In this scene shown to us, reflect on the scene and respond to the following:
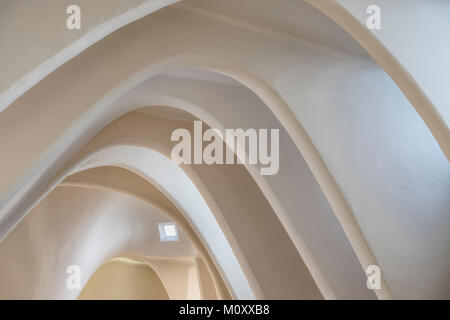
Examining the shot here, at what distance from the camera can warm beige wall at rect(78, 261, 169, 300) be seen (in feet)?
71.3

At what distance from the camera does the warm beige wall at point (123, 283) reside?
71.3ft

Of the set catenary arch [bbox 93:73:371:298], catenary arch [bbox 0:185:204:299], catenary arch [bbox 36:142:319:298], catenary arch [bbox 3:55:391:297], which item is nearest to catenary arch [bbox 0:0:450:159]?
catenary arch [bbox 3:55:391:297]

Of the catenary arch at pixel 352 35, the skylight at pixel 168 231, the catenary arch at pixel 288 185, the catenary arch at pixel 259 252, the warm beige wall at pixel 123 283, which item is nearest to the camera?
the catenary arch at pixel 352 35

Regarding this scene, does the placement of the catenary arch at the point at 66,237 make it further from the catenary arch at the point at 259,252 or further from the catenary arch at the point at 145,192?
the catenary arch at the point at 259,252

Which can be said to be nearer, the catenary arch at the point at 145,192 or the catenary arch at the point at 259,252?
the catenary arch at the point at 259,252

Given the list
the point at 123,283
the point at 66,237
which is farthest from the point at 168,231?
the point at 123,283

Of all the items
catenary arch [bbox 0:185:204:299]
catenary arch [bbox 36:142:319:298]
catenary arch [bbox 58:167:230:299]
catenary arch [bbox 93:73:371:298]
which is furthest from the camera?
catenary arch [bbox 58:167:230:299]

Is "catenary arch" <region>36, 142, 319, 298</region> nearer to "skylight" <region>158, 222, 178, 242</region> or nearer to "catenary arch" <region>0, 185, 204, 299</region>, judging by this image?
"catenary arch" <region>0, 185, 204, 299</region>

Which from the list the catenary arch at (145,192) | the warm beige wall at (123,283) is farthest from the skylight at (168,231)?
the warm beige wall at (123,283)

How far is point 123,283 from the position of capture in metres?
21.9

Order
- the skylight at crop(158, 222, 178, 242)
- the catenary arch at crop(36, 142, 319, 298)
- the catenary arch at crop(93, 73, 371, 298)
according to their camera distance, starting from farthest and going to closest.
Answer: the skylight at crop(158, 222, 178, 242) < the catenary arch at crop(36, 142, 319, 298) < the catenary arch at crop(93, 73, 371, 298)

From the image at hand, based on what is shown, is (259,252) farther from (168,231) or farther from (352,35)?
(168,231)

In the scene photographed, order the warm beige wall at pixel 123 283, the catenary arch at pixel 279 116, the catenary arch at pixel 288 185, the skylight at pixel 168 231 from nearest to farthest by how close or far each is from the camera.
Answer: the catenary arch at pixel 279 116 < the catenary arch at pixel 288 185 < the skylight at pixel 168 231 < the warm beige wall at pixel 123 283
